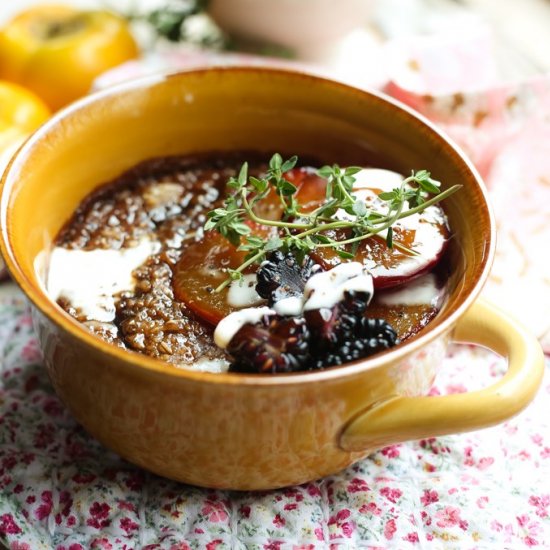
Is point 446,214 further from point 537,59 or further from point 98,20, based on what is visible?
point 98,20

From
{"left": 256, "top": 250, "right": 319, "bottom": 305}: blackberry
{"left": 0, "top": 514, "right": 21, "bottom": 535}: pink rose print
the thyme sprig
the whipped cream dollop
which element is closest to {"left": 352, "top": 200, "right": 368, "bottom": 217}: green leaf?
the thyme sprig

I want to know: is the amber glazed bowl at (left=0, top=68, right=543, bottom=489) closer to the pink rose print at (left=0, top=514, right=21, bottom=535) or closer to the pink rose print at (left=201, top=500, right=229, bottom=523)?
the pink rose print at (left=201, top=500, right=229, bottom=523)

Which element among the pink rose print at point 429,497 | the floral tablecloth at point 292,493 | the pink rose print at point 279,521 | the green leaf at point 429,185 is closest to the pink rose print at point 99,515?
the floral tablecloth at point 292,493

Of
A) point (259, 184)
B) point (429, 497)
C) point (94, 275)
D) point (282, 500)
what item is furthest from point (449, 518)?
point (94, 275)

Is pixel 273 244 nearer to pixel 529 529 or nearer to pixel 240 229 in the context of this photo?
pixel 240 229

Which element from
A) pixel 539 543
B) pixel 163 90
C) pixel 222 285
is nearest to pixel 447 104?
pixel 163 90

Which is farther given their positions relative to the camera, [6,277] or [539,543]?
[6,277]

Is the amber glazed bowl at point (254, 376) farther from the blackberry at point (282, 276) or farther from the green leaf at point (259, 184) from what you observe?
the green leaf at point (259, 184)
